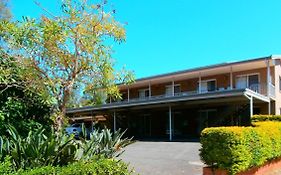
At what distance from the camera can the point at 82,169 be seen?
5941mm

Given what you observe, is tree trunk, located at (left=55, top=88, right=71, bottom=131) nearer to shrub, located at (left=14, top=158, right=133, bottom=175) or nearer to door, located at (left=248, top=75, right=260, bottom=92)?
shrub, located at (left=14, top=158, right=133, bottom=175)

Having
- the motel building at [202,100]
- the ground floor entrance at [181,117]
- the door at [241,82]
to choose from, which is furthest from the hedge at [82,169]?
the door at [241,82]

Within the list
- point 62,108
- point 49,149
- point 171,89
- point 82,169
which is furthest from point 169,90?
point 82,169

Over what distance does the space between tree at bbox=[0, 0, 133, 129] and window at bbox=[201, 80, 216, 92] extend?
24.8 m

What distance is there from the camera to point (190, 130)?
33.7 metres

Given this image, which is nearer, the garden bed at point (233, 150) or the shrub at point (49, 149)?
the shrub at point (49, 149)

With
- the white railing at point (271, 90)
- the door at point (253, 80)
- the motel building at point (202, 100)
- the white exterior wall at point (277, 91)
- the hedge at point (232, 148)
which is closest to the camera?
the hedge at point (232, 148)

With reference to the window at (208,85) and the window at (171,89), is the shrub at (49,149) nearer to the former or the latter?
the window at (208,85)

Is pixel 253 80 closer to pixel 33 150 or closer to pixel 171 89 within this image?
pixel 171 89

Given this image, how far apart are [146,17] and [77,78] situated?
5.90m

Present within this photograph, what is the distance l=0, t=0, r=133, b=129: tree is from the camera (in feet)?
23.0

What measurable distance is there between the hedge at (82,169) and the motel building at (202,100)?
17733 millimetres

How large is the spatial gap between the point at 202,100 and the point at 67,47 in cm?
2061

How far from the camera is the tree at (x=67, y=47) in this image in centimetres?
702
